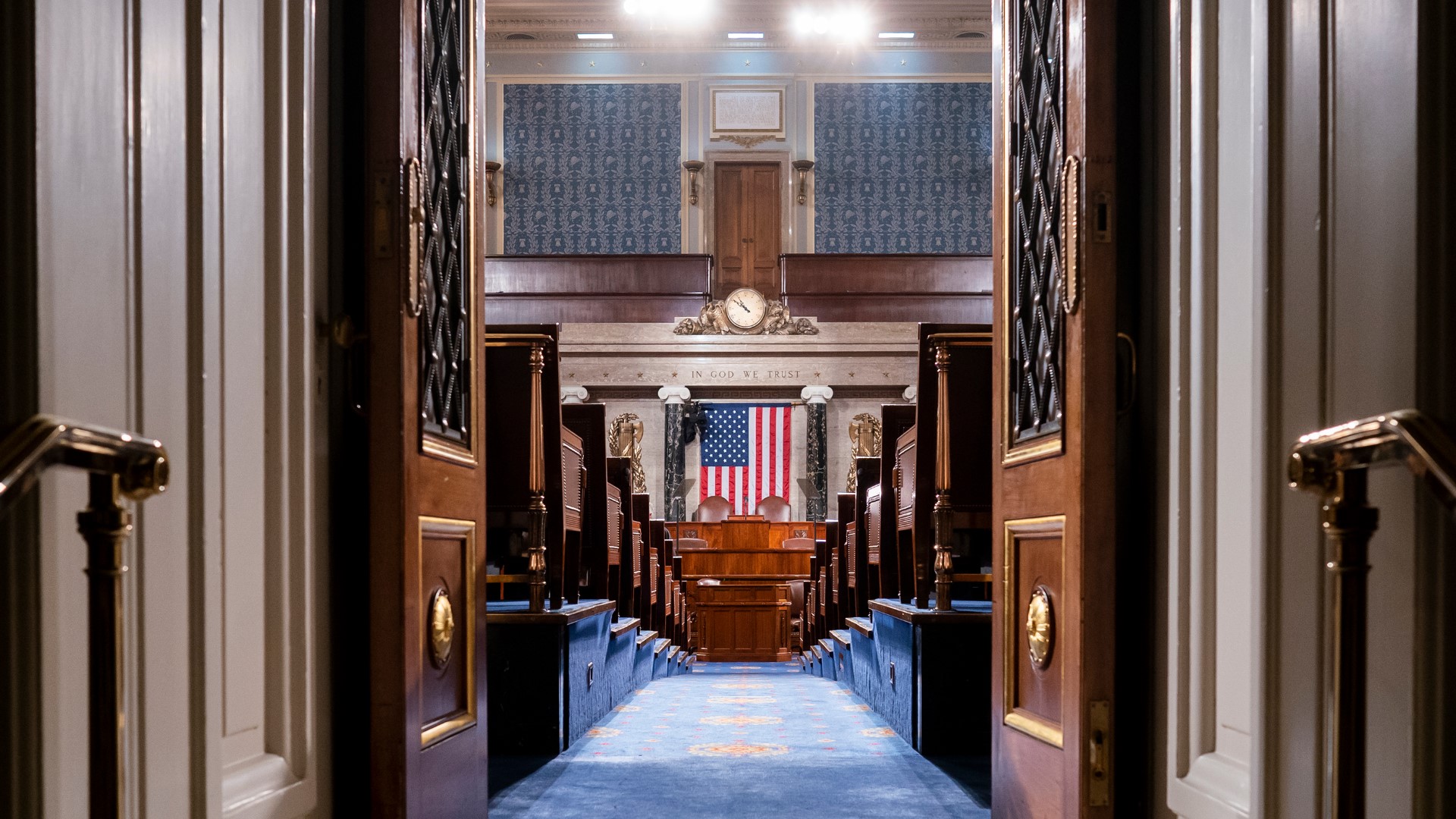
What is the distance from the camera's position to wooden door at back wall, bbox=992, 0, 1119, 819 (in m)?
1.96

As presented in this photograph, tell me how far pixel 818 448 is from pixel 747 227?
2896 mm

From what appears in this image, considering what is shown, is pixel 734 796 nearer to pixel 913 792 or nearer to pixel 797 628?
pixel 913 792

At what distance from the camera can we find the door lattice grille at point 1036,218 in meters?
2.21

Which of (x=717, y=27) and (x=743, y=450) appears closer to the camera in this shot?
(x=743, y=450)

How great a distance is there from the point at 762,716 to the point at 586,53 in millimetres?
12525

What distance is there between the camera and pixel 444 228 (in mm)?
2381

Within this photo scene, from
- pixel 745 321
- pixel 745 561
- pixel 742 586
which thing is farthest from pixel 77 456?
pixel 745 321

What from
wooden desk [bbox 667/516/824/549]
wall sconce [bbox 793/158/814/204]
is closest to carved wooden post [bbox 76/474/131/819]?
wooden desk [bbox 667/516/824/549]

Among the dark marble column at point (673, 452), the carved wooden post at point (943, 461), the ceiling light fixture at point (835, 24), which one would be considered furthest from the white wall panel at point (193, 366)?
the ceiling light fixture at point (835, 24)

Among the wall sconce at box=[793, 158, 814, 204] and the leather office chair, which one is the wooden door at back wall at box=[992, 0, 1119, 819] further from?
the wall sconce at box=[793, 158, 814, 204]

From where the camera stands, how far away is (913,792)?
10.2 feet

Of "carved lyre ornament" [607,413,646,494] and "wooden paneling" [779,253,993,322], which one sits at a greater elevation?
"wooden paneling" [779,253,993,322]

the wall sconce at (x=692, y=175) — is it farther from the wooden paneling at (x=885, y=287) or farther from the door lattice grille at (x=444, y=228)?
the door lattice grille at (x=444, y=228)

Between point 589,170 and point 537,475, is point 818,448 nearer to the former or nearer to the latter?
point 589,170
